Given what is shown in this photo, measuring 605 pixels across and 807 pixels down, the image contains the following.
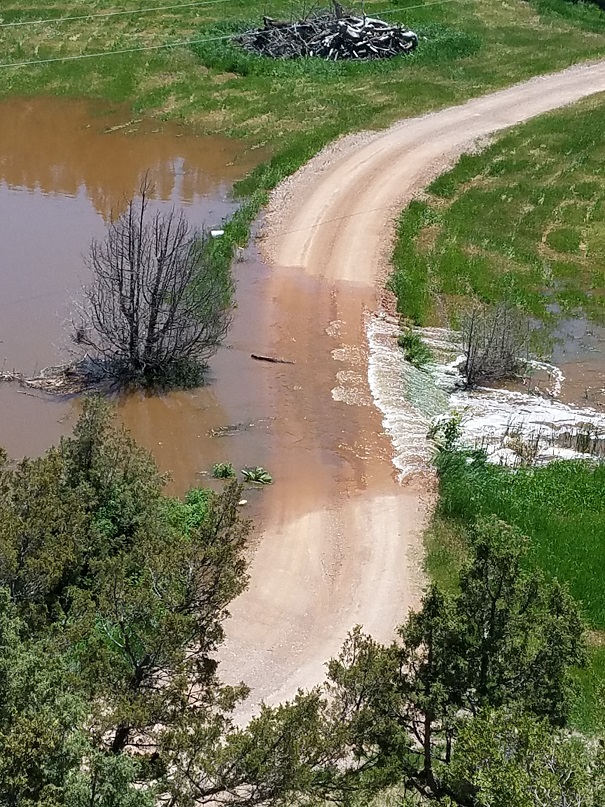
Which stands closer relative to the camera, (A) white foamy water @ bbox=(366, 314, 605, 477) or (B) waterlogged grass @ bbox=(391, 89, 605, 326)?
(A) white foamy water @ bbox=(366, 314, 605, 477)

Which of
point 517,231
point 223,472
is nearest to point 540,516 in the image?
point 223,472

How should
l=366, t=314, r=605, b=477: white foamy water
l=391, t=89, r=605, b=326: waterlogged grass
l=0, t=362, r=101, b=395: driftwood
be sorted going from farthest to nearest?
l=391, t=89, r=605, b=326: waterlogged grass → l=0, t=362, r=101, b=395: driftwood → l=366, t=314, r=605, b=477: white foamy water

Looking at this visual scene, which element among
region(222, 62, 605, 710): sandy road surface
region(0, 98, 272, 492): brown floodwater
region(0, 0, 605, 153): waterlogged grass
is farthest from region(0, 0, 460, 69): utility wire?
region(222, 62, 605, 710): sandy road surface

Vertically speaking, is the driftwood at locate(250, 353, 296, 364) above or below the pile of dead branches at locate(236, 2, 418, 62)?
below

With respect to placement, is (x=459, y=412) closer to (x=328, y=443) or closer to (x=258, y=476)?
(x=328, y=443)

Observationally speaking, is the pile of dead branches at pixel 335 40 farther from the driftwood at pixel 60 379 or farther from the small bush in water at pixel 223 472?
the small bush in water at pixel 223 472

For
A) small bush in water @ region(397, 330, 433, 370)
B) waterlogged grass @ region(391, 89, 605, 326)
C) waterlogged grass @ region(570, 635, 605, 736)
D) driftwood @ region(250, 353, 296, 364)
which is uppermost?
waterlogged grass @ region(391, 89, 605, 326)

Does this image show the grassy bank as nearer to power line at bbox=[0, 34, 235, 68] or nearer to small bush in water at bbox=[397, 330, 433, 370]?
small bush in water at bbox=[397, 330, 433, 370]

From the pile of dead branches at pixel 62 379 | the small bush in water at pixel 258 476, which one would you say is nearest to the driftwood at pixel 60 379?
the pile of dead branches at pixel 62 379
